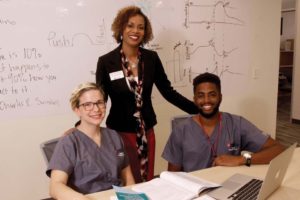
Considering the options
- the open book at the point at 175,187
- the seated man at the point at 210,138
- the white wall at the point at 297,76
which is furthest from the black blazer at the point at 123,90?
the white wall at the point at 297,76

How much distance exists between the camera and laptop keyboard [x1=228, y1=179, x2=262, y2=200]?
1262 millimetres

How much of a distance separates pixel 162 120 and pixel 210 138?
4.93 ft

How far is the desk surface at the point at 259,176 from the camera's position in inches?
51.4

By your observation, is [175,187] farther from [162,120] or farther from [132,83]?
[162,120]

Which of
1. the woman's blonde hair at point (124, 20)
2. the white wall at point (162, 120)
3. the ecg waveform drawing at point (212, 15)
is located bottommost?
the white wall at point (162, 120)

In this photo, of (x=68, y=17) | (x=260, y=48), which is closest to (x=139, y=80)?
(x=68, y=17)

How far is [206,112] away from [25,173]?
1664 millimetres

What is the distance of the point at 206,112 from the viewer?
6.02 feet

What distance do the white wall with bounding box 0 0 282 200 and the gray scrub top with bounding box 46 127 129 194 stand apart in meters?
1.20

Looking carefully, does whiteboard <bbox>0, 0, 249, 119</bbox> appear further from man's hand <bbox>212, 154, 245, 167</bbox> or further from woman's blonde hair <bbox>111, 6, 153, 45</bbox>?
man's hand <bbox>212, 154, 245, 167</bbox>

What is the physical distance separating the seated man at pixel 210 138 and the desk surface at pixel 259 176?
0.14 meters

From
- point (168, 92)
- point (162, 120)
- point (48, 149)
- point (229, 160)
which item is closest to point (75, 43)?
point (168, 92)

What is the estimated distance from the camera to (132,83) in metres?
2.19

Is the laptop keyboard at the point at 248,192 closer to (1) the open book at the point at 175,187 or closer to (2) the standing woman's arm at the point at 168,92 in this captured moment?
(1) the open book at the point at 175,187
